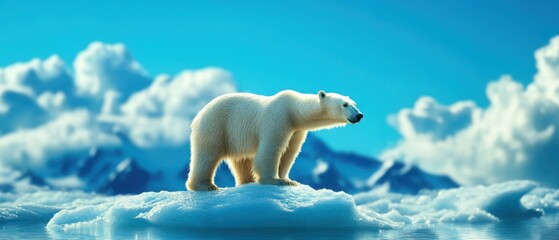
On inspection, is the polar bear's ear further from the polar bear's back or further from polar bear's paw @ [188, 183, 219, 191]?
polar bear's paw @ [188, 183, 219, 191]

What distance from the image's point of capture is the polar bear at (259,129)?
42.7 ft

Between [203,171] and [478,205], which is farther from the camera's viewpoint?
[478,205]

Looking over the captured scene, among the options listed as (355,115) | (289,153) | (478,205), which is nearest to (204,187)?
(289,153)

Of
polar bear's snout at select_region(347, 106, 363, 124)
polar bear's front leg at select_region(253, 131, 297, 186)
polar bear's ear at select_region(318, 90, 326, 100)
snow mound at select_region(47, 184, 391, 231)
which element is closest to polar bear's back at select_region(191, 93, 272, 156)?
polar bear's front leg at select_region(253, 131, 297, 186)

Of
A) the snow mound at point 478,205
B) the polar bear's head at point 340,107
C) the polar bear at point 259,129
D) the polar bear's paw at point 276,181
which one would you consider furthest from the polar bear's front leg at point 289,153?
the snow mound at point 478,205

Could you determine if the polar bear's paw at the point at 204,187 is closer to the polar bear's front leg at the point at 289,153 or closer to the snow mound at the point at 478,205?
the polar bear's front leg at the point at 289,153

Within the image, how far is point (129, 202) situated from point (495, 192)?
56.5 ft

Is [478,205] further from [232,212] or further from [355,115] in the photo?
[232,212]

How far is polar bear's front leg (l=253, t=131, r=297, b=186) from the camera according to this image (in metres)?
12.9

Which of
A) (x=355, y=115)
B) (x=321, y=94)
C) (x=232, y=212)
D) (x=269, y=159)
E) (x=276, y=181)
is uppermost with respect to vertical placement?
(x=321, y=94)

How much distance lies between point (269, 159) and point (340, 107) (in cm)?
177

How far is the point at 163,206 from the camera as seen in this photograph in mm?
13273

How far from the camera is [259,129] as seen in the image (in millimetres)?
13305

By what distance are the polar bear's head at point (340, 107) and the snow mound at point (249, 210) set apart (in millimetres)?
1671
